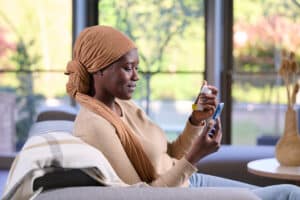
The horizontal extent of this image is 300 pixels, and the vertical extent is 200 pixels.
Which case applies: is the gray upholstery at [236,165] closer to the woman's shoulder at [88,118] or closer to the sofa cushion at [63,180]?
the woman's shoulder at [88,118]

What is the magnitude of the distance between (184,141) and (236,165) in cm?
81

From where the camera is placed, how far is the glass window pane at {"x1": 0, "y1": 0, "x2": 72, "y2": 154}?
16.5ft

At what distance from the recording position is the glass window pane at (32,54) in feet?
16.5

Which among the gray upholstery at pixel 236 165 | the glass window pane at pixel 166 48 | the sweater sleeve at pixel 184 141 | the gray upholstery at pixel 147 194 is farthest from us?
the glass window pane at pixel 166 48

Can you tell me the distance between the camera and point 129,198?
1.56 meters

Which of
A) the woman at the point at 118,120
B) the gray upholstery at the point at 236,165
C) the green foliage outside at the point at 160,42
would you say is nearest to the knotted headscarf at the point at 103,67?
the woman at the point at 118,120

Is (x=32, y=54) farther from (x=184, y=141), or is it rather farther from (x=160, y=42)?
(x=184, y=141)

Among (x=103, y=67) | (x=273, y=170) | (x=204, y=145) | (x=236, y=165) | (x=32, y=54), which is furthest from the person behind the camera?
(x=32, y=54)

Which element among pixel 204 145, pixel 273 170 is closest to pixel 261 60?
pixel 273 170

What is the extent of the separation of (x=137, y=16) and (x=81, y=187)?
11.4 feet

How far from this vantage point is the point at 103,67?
6.75ft

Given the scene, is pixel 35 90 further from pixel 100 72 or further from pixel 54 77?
pixel 100 72

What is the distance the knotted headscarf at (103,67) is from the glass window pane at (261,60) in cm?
285

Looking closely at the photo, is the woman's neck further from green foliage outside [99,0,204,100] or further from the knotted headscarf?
green foliage outside [99,0,204,100]
